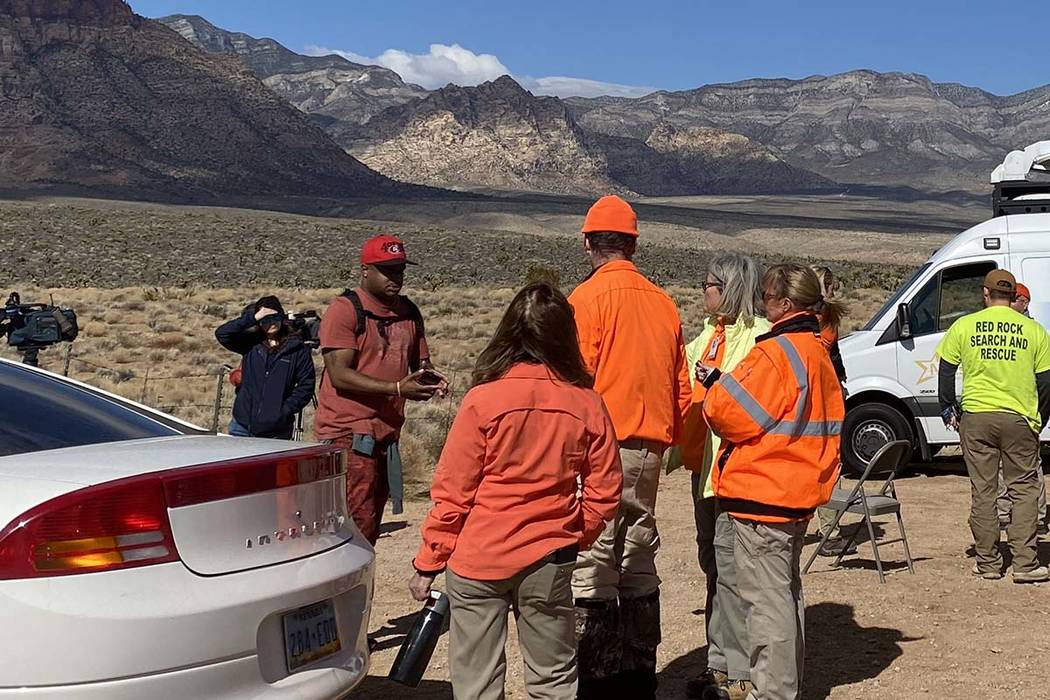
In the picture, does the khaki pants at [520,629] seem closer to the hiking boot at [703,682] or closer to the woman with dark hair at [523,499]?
the woman with dark hair at [523,499]

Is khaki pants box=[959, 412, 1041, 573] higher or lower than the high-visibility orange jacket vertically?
lower

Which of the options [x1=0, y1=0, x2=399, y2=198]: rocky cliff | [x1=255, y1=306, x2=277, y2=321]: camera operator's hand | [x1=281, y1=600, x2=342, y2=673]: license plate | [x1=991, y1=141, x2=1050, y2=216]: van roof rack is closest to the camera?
[x1=281, y1=600, x2=342, y2=673]: license plate

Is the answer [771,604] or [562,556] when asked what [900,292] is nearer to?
[771,604]

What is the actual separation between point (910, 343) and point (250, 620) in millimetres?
9962

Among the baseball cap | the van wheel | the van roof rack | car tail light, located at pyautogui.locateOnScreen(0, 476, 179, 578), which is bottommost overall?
the van wheel

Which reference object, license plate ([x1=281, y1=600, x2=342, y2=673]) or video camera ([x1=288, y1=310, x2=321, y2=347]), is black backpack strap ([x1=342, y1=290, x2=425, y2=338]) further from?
license plate ([x1=281, y1=600, x2=342, y2=673])

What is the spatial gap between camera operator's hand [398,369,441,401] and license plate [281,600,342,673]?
1.69 meters

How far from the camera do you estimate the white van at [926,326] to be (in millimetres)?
12156

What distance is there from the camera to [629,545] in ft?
17.0

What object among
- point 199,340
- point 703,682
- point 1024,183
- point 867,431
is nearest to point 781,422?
point 703,682

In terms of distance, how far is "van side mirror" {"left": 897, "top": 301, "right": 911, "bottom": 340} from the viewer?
492 inches

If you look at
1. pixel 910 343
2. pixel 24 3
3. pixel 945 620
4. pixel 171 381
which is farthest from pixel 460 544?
pixel 24 3

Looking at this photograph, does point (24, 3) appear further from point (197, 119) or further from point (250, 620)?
point (250, 620)

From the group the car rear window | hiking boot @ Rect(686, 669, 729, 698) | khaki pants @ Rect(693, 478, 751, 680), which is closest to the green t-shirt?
khaki pants @ Rect(693, 478, 751, 680)
